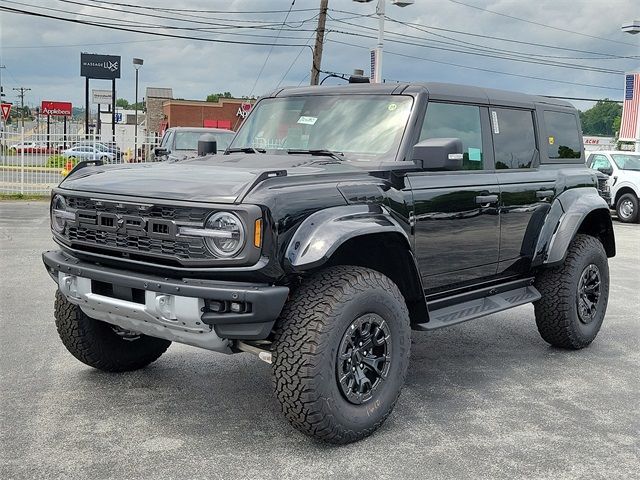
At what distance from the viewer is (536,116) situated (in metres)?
5.84

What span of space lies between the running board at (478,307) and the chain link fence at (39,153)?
1426cm

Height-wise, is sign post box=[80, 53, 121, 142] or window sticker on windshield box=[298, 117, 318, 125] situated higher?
sign post box=[80, 53, 121, 142]

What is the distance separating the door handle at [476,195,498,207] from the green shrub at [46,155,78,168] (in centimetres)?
1925

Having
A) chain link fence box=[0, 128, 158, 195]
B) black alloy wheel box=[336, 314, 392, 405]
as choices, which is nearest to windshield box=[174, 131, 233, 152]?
chain link fence box=[0, 128, 158, 195]

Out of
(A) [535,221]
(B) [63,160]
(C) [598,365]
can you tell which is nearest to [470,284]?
(A) [535,221]

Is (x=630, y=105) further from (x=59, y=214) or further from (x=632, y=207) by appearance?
(x=59, y=214)

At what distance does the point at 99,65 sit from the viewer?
6412 centimetres

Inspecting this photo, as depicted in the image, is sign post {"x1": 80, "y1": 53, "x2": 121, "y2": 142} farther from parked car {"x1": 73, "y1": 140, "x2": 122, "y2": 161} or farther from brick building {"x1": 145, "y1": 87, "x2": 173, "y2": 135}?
parked car {"x1": 73, "y1": 140, "x2": 122, "y2": 161}

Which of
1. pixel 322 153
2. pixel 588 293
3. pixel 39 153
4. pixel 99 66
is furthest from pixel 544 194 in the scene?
pixel 99 66

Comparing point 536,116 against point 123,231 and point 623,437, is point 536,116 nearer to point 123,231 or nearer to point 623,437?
point 623,437

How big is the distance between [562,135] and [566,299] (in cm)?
143

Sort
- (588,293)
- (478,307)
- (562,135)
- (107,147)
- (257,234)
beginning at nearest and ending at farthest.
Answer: (257,234) < (478,307) < (588,293) < (562,135) < (107,147)

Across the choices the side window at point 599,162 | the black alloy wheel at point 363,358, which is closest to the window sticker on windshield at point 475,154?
the black alloy wheel at point 363,358

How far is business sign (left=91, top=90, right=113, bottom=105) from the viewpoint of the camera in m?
70.1
